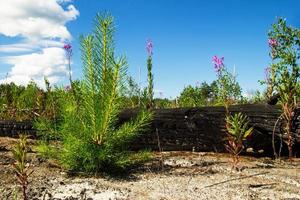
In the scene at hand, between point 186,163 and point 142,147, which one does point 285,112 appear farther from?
point 142,147

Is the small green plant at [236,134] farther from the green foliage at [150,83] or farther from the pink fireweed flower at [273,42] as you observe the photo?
the pink fireweed flower at [273,42]

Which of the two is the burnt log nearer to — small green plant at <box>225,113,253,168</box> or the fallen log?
the fallen log

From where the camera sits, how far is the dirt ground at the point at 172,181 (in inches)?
111

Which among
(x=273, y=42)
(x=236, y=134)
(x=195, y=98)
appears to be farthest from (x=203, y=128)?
(x=195, y=98)

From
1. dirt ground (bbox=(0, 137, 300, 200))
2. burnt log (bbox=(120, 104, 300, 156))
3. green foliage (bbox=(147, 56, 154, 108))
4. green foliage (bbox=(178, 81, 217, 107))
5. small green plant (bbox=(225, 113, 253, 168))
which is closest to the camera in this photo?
dirt ground (bbox=(0, 137, 300, 200))

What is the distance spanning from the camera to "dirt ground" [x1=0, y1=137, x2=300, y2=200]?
2.82 metres

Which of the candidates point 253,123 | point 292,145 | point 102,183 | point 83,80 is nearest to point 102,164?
point 102,183

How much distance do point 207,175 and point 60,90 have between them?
181 cm

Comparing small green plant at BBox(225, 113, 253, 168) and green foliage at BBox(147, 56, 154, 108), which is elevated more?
green foliage at BBox(147, 56, 154, 108)

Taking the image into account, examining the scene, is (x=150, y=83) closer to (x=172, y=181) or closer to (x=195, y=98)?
(x=172, y=181)

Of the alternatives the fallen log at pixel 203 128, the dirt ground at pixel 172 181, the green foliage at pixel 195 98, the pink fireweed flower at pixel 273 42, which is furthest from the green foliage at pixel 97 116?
the pink fireweed flower at pixel 273 42

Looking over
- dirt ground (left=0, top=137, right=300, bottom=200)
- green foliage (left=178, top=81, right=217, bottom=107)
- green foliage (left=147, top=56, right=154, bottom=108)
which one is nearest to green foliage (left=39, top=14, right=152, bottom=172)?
dirt ground (left=0, top=137, right=300, bottom=200)

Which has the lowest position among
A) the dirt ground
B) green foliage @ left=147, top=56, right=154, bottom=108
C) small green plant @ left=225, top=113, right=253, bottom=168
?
the dirt ground

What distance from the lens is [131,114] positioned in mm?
4586
